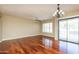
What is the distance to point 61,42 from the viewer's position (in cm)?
208

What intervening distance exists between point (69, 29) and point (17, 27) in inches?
39.1

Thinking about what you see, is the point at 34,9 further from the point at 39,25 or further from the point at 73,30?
the point at 73,30

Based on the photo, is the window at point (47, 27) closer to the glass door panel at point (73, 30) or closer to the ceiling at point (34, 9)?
the ceiling at point (34, 9)

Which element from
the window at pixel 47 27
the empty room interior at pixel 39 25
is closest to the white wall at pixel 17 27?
the empty room interior at pixel 39 25

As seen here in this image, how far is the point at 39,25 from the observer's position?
217 cm

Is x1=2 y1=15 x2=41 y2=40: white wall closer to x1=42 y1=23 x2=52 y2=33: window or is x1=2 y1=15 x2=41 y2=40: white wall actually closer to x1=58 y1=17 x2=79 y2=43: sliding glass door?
x1=42 y1=23 x2=52 y2=33: window

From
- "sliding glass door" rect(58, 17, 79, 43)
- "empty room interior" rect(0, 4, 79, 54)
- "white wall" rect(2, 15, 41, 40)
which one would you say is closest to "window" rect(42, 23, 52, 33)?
"empty room interior" rect(0, 4, 79, 54)

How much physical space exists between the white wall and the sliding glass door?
0.46m

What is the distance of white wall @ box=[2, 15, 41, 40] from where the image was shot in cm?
199

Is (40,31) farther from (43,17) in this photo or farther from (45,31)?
(43,17)
